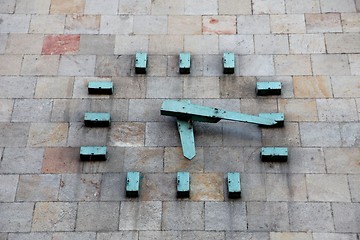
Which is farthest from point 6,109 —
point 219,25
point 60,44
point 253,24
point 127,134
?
point 253,24

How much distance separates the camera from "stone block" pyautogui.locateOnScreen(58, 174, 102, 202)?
19.2 meters

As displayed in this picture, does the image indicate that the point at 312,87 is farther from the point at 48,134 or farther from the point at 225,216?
the point at 48,134

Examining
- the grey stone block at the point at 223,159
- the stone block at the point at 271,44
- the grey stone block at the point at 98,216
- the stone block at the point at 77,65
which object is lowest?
the grey stone block at the point at 98,216

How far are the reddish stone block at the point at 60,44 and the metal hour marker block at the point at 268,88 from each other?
22.5ft

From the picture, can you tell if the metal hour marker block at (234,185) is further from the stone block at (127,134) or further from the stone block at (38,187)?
the stone block at (38,187)

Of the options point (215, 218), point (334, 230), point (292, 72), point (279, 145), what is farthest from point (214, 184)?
point (292, 72)

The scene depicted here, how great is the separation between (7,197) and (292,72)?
35.1ft

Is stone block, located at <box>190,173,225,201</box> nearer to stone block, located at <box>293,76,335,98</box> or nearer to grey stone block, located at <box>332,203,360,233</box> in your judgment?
grey stone block, located at <box>332,203,360,233</box>

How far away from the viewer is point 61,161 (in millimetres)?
19906

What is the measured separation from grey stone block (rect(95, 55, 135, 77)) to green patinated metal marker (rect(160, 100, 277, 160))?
99.6 inches

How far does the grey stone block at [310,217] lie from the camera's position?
1859 centimetres

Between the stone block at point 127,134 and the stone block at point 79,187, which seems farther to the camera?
the stone block at point 127,134

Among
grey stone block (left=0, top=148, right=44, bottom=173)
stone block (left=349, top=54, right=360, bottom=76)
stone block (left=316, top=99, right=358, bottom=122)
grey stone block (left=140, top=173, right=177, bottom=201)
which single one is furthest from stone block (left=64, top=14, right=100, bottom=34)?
stone block (left=349, top=54, right=360, bottom=76)

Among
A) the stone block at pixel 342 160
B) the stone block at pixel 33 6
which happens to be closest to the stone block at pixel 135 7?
the stone block at pixel 33 6
